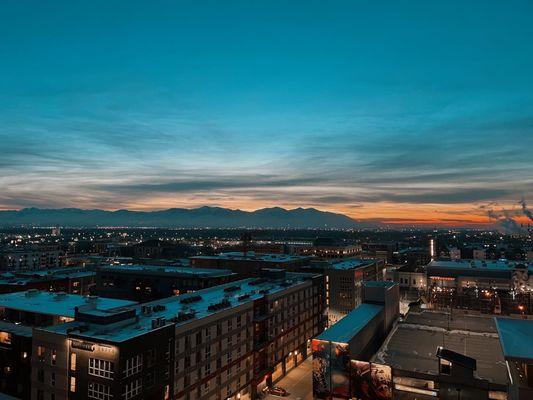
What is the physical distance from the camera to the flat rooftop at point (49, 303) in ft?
193

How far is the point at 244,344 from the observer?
62.0 meters

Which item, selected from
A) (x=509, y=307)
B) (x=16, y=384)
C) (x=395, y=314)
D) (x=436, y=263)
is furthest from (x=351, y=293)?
(x=16, y=384)

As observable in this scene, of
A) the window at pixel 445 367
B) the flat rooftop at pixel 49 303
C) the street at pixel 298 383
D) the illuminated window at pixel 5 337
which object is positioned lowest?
the street at pixel 298 383

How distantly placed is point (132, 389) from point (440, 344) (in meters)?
41.0

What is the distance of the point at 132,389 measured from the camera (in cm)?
4150

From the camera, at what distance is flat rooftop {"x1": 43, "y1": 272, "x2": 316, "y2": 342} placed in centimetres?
4403

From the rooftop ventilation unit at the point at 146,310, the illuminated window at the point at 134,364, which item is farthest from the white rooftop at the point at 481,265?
the illuminated window at the point at 134,364

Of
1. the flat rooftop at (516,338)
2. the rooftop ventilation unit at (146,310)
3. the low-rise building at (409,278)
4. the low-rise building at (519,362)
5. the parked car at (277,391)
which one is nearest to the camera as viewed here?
the low-rise building at (519,362)

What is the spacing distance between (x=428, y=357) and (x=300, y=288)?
33.1 m

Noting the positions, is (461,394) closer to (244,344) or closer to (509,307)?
(244,344)

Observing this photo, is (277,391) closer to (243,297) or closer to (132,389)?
(243,297)

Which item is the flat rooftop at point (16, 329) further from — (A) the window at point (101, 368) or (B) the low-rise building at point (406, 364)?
(B) the low-rise building at point (406, 364)

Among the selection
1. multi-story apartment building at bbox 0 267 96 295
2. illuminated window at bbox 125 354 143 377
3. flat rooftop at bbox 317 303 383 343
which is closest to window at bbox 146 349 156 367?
illuminated window at bbox 125 354 143 377

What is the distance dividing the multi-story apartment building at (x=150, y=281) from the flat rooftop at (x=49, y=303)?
22453 millimetres
